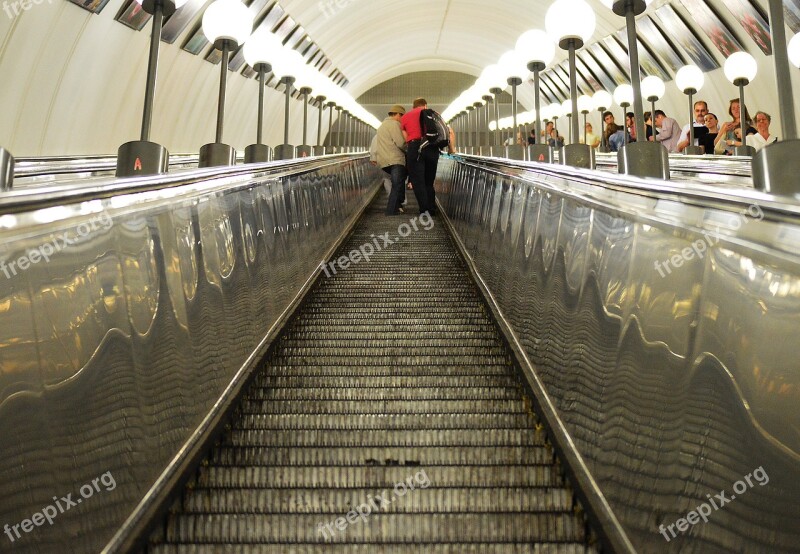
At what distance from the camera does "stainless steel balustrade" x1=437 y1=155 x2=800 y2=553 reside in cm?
142

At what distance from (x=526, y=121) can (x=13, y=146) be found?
18402mm

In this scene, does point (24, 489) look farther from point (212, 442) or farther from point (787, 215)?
point (787, 215)

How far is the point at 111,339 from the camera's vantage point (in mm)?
2197

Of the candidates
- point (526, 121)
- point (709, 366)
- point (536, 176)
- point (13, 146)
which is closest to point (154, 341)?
point (709, 366)

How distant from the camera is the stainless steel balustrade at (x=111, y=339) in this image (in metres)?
1.68

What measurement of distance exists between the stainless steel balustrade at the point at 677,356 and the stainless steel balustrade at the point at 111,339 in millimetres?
1618

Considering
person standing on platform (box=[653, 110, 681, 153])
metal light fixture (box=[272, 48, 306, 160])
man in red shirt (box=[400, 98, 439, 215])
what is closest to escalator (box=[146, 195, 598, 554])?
man in red shirt (box=[400, 98, 439, 215])

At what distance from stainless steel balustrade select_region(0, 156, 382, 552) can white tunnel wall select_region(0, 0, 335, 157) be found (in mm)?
8305

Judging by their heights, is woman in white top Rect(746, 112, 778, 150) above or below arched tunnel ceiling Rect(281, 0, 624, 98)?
below

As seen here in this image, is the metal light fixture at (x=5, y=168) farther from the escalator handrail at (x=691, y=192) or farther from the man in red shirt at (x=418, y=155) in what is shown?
the man in red shirt at (x=418, y=155)

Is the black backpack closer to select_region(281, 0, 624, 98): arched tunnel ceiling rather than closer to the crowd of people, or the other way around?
the crowd of people

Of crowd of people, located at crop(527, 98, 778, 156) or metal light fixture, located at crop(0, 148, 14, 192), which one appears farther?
crowd of people, located at crop(527, 98, 778, 156)

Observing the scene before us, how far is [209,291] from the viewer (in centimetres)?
328

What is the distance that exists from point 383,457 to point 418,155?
283 inches
